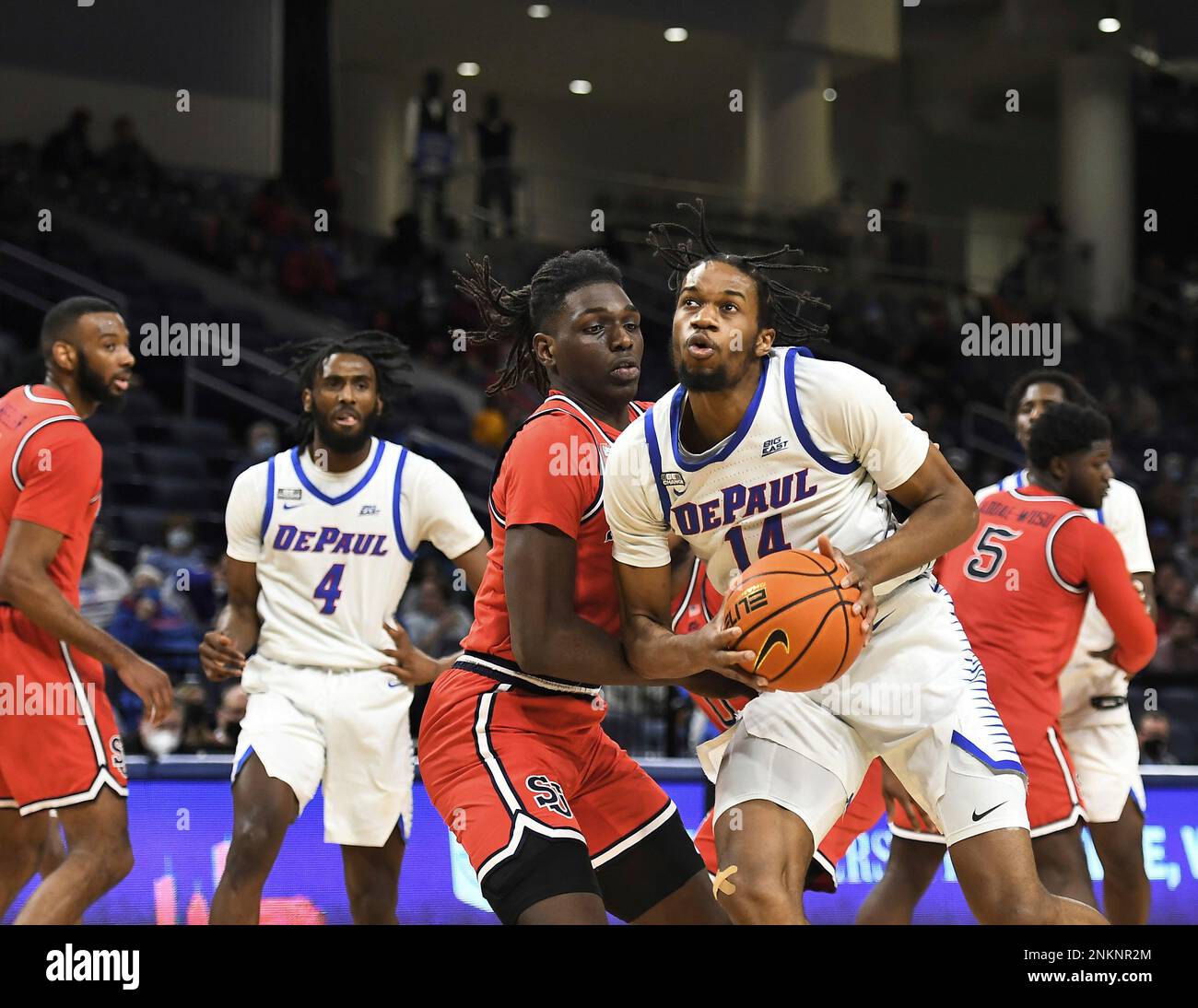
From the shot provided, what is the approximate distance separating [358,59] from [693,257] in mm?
16206

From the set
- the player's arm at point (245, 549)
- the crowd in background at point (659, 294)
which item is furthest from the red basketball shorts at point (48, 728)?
the crowd in background at point (659, 294)

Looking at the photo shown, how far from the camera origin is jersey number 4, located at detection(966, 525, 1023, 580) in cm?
499

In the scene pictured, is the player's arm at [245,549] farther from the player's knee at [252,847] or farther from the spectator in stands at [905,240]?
the spectator in stands at [905,240]

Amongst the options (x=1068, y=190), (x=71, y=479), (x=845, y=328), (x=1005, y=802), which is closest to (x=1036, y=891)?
(x=1005, y=802)

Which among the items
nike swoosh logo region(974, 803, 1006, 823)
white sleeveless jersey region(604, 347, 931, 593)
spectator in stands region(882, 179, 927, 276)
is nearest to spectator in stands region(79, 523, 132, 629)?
white sleeveless jersey region(604, 347, 931, 593)

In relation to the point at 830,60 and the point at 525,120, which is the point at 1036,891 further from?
the point at 525,120

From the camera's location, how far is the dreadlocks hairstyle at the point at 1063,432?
201 inches

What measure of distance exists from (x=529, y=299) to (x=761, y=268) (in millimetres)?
613

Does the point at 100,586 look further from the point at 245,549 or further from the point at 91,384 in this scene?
the point at 91,384

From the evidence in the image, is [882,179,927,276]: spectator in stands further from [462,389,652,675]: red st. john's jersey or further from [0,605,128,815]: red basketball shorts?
[462,389,652,675]: red st. john's jersey

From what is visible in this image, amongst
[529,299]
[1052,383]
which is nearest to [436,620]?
[1052,383]

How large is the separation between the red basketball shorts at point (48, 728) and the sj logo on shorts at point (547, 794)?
5.03 ft

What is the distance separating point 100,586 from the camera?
869 cm

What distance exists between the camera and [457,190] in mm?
17094
